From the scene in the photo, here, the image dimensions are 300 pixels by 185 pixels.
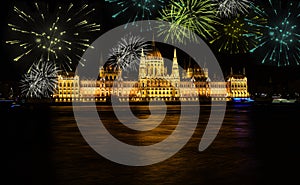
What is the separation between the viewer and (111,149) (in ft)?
49.2

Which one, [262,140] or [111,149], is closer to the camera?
[111,149]

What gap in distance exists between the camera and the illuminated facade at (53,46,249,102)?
146 m

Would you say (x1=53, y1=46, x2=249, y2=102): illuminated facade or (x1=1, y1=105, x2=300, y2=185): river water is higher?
(x1=53, y1=46, x2=249, y2=102): illuminated facade

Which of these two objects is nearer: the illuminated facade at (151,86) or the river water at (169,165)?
the river water at (169,165)

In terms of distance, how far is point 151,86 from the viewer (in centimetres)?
14825

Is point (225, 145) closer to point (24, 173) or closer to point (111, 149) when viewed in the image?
point (111, 149)

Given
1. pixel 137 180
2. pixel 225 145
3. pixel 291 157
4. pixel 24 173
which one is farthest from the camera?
pixel 225 145

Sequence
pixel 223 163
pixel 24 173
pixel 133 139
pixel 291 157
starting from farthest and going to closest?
pixel 133 139, pixel 291 157, pixel 223 163, pixel 24 173

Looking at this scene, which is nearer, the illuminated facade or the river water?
the river water

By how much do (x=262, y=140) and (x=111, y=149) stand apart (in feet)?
21.0

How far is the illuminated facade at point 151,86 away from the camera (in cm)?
14625

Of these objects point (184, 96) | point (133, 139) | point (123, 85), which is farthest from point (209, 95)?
point (133, 139)

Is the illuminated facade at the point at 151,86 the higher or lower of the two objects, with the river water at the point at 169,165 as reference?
higher

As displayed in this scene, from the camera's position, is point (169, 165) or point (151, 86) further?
point (151, 86)
